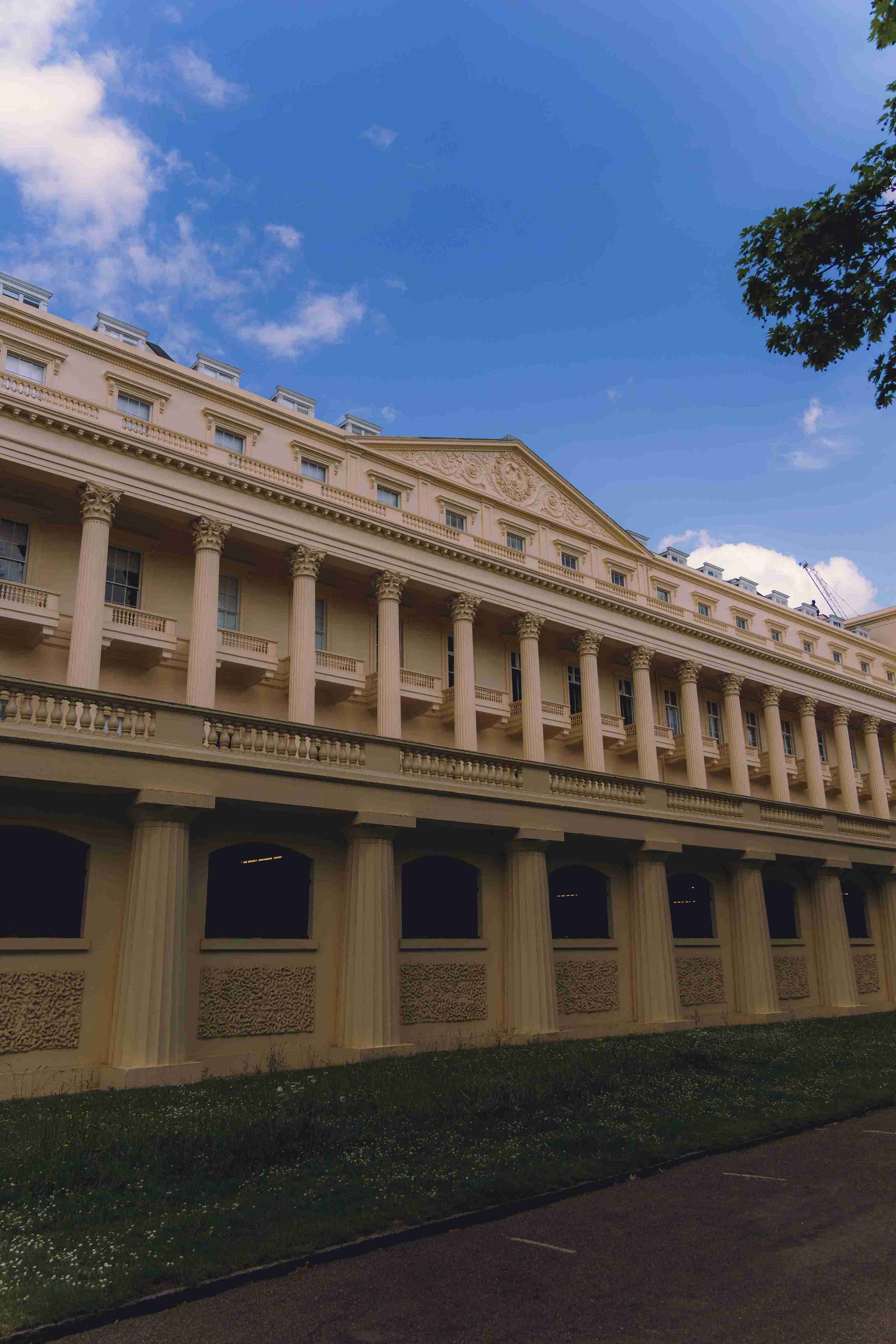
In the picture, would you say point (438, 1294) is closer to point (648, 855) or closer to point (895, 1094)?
point (895, 1094)

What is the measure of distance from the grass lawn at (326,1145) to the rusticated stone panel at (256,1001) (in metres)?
1.21

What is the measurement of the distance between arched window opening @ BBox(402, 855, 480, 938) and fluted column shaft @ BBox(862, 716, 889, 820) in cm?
3707

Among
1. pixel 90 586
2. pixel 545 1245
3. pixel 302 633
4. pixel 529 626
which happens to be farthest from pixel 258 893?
pixel 529 626

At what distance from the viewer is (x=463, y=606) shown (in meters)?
36.3

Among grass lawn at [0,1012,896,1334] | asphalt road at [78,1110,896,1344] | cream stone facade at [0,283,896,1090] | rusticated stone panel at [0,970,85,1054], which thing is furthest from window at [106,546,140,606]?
asphalt road at [78,1110,896,1344]

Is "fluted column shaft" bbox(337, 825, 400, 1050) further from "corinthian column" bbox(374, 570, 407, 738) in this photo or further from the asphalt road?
"corinthian column" bbox(374, 570, 407, 738)

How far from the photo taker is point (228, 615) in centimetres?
3291

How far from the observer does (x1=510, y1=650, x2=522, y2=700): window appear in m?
39.9

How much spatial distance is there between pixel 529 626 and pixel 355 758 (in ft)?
59.4

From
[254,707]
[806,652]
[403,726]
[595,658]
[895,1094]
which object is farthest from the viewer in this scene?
[806,652]

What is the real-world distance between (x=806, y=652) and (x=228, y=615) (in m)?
Result: 34.6

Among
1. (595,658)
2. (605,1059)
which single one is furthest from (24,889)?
(595,658)

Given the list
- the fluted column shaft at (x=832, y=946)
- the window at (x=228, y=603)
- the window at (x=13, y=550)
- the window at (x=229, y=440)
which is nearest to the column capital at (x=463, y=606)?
the window at (x=228, y=603)

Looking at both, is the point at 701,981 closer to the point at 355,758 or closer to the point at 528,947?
the point at 528,947
